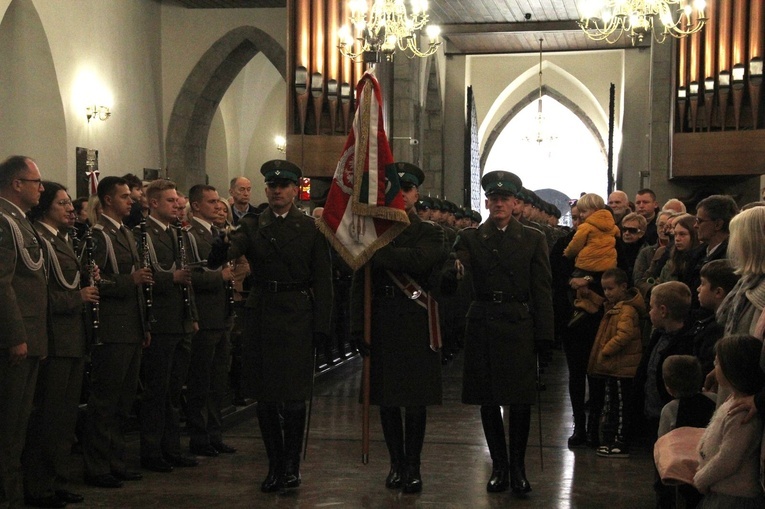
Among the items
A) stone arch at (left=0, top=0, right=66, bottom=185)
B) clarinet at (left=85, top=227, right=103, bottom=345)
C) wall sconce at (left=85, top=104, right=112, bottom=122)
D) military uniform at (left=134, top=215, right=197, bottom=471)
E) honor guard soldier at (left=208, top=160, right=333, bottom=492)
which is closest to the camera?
clarinet at (left=85, top=227, right=103, bottom=345)

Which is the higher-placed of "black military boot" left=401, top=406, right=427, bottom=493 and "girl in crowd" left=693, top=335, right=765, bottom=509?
"girl in crowd" left=693, top=335, right=765, bottom=509

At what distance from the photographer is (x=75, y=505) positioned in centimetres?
496

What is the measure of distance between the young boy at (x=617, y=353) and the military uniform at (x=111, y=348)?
2.67 meters

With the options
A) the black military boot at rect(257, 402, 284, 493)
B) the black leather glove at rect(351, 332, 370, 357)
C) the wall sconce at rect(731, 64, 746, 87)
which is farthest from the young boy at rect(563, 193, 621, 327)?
the wall sconce at rect(731, 64, 746, 87)

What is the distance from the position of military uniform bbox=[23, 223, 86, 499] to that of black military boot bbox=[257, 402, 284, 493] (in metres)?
0.92

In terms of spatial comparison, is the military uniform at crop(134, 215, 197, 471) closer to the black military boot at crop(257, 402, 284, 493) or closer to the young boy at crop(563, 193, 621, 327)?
the black military boot at crop(257, 402, 284, 493)

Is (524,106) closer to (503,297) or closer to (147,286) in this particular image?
(503,297)

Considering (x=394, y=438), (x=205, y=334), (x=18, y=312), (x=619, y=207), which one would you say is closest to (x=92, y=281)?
(x=18, y=312)

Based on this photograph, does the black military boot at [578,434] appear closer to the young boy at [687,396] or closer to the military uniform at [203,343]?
the military uniform at [203,343]

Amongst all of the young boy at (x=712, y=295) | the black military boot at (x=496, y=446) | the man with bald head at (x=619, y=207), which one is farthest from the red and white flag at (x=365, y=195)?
the man with bald head at (x=619, y=207)

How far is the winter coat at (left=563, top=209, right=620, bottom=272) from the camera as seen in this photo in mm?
6754

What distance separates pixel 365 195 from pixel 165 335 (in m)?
1.34

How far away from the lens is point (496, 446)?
5352 millimetres

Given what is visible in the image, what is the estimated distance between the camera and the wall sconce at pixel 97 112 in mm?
13547
